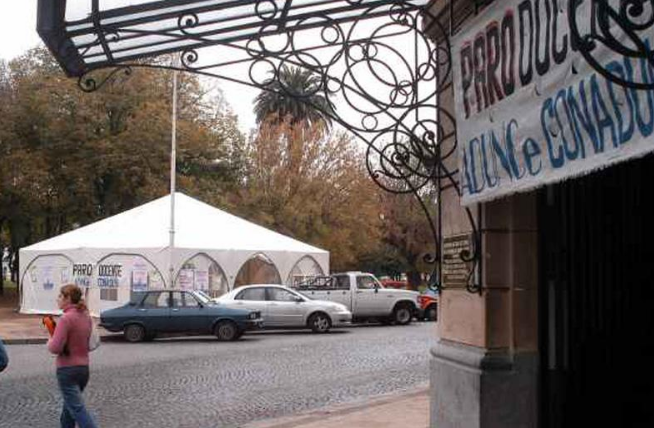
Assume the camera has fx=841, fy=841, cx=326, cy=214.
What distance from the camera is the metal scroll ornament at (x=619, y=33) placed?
3688mm

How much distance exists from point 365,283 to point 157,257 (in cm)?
706

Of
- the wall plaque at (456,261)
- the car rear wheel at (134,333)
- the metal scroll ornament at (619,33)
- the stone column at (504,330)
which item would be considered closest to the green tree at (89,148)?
the car rear wheel at (134,333)

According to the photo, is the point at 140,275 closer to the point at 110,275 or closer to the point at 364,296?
the point at 110,275

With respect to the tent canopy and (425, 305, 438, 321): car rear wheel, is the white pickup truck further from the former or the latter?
the tent canopy

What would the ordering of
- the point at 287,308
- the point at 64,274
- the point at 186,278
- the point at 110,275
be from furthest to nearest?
the point at 64,274
the point at 110,275
the point at 186,278
the point at 287,308

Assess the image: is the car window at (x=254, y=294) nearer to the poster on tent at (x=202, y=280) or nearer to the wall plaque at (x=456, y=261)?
the poster on tent at (x=202, y=280)

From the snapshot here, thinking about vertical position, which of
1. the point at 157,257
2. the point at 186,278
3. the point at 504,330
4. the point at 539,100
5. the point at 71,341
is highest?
the point at 539,100

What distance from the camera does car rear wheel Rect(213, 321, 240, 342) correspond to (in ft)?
70.6

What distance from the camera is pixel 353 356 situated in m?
17.6

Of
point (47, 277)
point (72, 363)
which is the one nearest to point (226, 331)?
point (47, 277)

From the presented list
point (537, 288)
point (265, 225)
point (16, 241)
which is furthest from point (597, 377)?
point (16, 241)

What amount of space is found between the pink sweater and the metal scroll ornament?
5954 mm

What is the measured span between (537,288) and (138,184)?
38002 mm

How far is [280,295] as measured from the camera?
2408 cm
